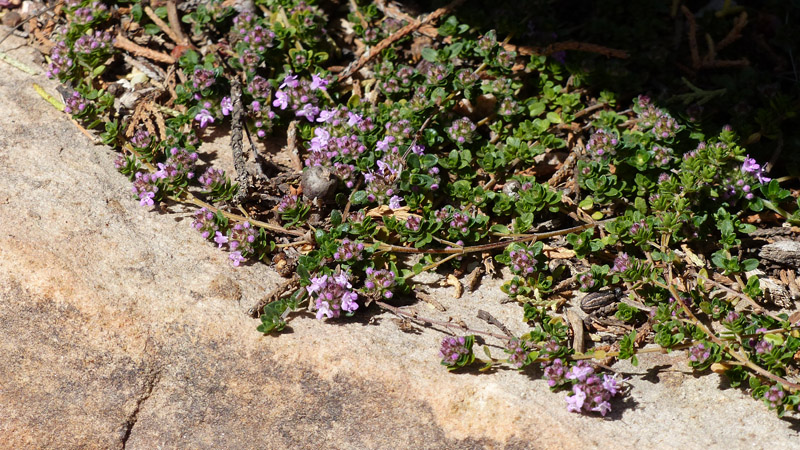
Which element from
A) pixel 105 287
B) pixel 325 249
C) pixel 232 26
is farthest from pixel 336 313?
pixel 232 26

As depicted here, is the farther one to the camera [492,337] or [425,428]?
[492,337]

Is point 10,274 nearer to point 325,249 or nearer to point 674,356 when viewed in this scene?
point 325,249

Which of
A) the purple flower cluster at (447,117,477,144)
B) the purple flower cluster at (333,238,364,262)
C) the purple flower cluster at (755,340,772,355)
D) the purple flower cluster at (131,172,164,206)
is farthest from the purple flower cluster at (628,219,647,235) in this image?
the purple flower cluster at (131,172,164,206)

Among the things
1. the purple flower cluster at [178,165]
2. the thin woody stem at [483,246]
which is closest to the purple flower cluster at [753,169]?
the thin woody stem at [483,246]

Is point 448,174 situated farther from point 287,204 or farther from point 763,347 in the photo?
point 763,347

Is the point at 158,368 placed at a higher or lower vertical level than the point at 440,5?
lower
